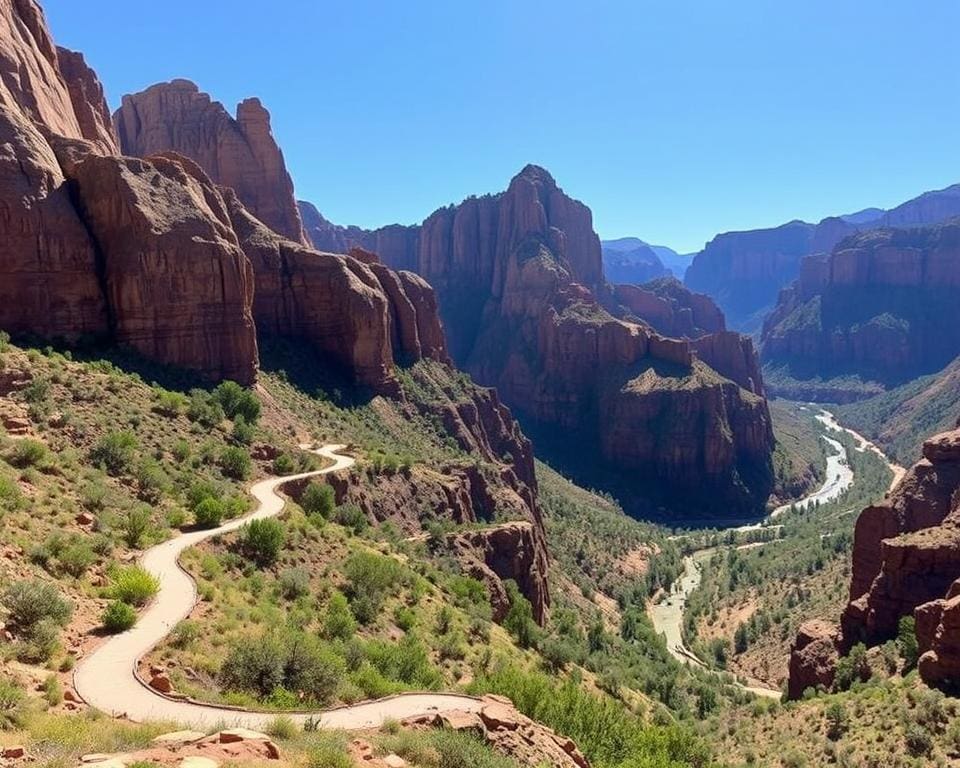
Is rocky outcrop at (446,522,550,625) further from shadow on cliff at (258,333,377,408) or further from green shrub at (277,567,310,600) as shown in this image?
shadow on cliff at (258,333,377,408)

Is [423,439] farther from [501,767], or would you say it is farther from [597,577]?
[501,767]

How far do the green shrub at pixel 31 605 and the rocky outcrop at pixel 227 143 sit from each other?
7866 cm

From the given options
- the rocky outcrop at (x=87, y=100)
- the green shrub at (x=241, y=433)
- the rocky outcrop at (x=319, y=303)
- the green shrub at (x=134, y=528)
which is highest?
the rocky outcrop at (x=87, y=100)

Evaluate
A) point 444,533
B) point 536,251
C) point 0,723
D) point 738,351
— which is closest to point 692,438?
point 738,351

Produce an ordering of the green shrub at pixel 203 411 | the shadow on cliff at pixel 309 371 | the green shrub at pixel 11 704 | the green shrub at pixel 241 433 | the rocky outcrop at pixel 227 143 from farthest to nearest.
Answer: the rocky outcrop at pixel 227 143 → the shadow on cliff at pixel 309 371 → the green shrub at pixel 241 433 → the green shrub at pixel 203 411 → the green shrub at pixel 11 704

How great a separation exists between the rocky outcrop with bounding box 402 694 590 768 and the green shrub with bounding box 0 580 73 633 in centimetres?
960

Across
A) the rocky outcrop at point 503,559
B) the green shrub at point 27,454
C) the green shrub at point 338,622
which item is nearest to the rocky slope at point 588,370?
the rocky outcrop at point 503,559

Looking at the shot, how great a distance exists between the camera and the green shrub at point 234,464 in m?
38.2

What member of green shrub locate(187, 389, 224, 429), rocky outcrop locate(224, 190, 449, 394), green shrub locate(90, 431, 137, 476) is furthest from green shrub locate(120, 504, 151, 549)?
rocky outcrop locate(224, 190, 449, 394)

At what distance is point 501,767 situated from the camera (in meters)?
13.9

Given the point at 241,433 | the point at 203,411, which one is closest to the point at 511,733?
the point at 241,433

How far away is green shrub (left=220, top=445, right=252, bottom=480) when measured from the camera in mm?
38188

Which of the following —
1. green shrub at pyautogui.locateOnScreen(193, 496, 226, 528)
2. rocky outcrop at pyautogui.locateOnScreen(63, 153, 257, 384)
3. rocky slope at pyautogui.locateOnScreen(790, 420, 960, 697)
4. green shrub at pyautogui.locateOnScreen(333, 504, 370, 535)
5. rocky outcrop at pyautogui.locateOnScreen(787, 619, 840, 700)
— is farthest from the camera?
rocky outcrop at pyautogui.locateOnScreen(63, 153, 257, 384)

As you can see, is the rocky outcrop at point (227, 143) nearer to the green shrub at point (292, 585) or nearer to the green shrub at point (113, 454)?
the green shrub at point (113, 454)
